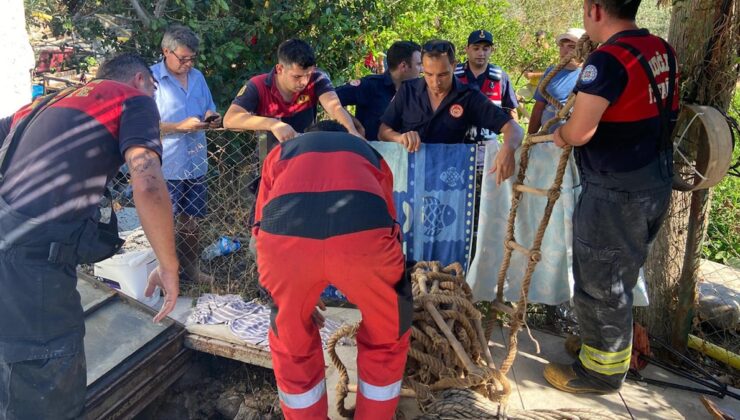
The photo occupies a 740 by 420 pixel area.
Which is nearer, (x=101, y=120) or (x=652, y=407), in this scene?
(x=101, y=120)

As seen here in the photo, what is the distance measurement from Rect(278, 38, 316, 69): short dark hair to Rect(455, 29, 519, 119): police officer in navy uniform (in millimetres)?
1987

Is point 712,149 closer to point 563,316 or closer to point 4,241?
point 563,316

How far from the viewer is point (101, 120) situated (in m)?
2.32

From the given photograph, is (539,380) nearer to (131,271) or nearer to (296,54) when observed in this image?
(296,54)

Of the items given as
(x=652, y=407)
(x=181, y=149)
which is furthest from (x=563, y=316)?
(x=181, y=149)

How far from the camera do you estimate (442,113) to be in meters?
3.78

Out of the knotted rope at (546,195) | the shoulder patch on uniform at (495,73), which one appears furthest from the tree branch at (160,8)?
the knotted rope at (546,195)

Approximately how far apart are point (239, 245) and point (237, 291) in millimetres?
753

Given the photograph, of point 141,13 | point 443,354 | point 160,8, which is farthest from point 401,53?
point 141,13

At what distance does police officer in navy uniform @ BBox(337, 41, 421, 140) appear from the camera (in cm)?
462

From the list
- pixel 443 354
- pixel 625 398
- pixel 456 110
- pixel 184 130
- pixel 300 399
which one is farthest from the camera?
pixel 184 130

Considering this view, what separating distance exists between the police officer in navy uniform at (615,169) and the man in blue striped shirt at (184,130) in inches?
105

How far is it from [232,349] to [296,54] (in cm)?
213

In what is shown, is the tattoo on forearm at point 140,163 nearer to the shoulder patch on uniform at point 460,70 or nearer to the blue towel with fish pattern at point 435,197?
the blue towel with fish pattern at point 435,197
